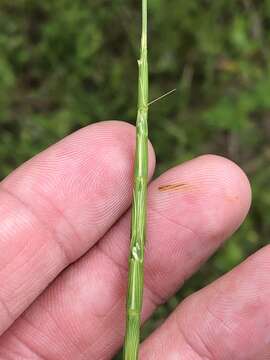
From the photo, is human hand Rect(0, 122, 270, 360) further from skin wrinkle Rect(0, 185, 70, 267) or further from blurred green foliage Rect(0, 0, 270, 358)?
blurred green foliage Rect(0, 0, 270, 358)

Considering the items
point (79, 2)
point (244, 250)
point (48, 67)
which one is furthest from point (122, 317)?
point (79, 2)

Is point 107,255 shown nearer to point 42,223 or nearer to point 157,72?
point 42,223

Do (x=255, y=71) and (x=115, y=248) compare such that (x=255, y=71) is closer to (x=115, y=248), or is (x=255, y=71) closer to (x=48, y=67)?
(x=48, y=67)

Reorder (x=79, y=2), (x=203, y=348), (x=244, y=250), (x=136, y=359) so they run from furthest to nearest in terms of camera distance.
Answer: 1. (x=79, y=2)
2. (x=244, y=250)
3. (x=203, y=348)
4. (x=136, y=359)

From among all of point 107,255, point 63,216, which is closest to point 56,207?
point 63,216

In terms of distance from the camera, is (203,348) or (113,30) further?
(113,30)

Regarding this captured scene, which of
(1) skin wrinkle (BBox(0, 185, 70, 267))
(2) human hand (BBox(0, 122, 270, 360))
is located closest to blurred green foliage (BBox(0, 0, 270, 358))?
(2) human hand (BBox(0, 122, 270, 360))
